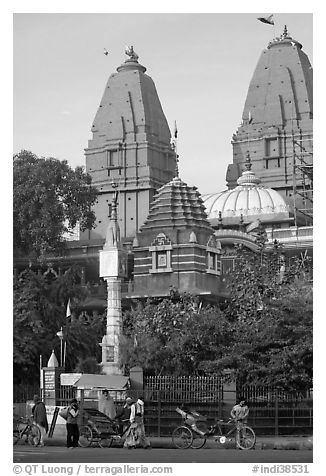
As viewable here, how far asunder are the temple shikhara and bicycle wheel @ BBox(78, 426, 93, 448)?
34.4 m

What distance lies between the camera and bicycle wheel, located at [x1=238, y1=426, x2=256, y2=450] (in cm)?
2794

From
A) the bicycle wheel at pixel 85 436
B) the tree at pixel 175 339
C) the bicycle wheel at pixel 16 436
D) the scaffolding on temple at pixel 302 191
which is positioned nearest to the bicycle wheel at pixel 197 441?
the bicycle wheel at pixel 85 436

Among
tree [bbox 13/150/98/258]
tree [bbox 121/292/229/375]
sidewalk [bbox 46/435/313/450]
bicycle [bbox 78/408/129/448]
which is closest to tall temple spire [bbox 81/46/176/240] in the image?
tree [bbox 13/150/98/258]

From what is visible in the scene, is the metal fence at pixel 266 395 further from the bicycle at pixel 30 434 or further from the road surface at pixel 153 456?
the bicycle at pixel 30 434

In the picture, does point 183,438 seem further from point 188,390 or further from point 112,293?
point 112,293

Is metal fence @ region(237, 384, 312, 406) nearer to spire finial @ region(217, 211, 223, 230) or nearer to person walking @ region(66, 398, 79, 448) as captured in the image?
person walking @ region(66, 398, 79, 448)

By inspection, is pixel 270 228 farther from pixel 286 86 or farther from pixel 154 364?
pixel 154 364

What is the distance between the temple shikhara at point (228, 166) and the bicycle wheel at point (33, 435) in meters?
34.3

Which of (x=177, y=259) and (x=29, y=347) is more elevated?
(x=177, y=259)

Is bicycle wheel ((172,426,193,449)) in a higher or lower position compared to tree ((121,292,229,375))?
lower

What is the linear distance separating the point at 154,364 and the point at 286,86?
139 feet

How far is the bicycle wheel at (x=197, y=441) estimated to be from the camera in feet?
94.3
